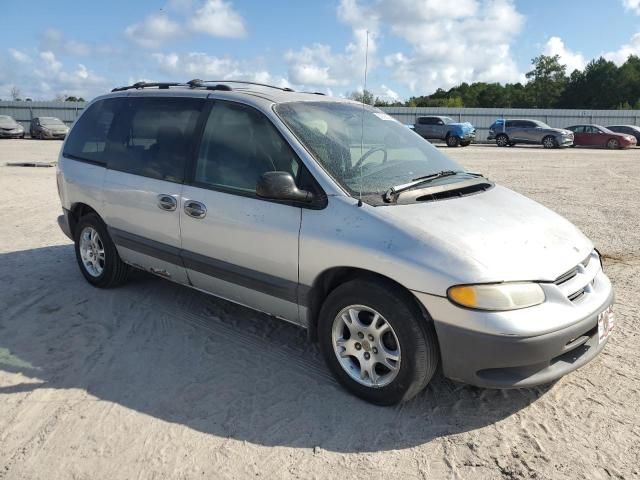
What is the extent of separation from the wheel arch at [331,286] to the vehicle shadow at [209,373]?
414 mm

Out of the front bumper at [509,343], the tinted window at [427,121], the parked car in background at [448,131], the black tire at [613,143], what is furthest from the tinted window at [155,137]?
the black tire at [613,143]

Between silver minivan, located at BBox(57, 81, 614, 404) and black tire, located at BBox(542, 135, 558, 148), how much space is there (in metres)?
25.9

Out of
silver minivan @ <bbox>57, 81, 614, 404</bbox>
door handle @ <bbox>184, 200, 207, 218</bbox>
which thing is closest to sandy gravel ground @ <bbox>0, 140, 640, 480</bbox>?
silver minivan @ <bbox>57, 81, 614, 404</bbox>

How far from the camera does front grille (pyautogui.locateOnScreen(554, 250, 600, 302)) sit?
2.92 meters

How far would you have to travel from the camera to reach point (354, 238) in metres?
2.98

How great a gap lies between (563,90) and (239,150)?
7804 centimetres

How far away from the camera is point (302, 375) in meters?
3.45

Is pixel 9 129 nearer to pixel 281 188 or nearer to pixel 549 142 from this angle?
pixel 549 142

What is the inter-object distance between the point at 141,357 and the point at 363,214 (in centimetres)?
190

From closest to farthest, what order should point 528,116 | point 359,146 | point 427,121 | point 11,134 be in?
point 359,146 → point 11,134 → point 427,121 → point 528,116

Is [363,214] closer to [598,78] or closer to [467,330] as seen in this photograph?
[467,330]

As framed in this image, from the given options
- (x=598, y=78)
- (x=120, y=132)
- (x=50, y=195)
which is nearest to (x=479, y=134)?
(x=50, y=195)

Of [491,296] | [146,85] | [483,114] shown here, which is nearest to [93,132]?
[146,85]

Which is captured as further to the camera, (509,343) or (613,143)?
(613,143)
